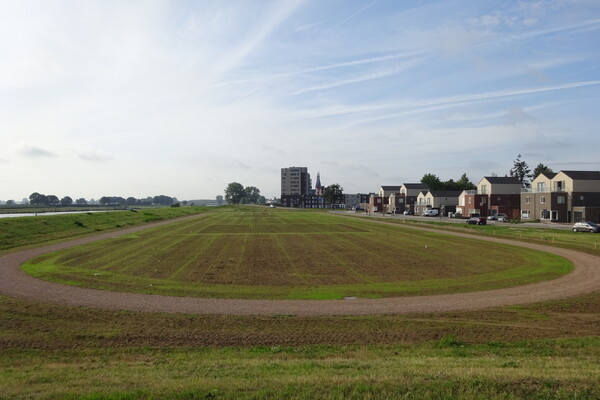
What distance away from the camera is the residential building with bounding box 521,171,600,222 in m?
86.2

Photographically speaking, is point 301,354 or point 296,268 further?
point 296,268

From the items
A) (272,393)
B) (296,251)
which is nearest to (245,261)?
(296,251)

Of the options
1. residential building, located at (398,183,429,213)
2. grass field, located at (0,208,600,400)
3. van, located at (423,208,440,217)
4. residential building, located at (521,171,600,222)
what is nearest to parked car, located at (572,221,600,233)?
residential building, located at (521,171,600,222)

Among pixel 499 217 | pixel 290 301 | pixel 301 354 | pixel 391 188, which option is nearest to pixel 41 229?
pixel 290 301

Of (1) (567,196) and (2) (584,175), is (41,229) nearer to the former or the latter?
(1) (567,196)

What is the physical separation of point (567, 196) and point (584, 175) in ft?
20.5

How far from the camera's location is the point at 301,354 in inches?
547

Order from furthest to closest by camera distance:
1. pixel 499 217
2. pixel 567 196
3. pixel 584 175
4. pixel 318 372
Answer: pixel 499 217 < pixel 584 175 < pixel 567 196 < pixel 318 372

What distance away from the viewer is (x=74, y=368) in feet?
41.0

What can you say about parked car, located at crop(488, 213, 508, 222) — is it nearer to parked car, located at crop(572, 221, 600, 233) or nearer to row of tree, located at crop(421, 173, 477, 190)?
parked car, located at crop(572, 221, 600, 233)

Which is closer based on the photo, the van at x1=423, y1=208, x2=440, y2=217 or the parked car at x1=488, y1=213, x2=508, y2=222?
the parked car at x1=488, y1=213, x2=508, y2=222

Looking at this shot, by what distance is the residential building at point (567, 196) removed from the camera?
86.2m

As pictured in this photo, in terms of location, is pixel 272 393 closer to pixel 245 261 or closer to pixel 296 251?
pixel 245 261

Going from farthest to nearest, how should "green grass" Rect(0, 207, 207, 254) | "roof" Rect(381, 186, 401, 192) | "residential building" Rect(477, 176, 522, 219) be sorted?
"roof" Rect(381, 186, 401, 192) < "residential building" Rect(477, 176, 522, 219) < "green grass" Rect(0, 207, 207, 254)
